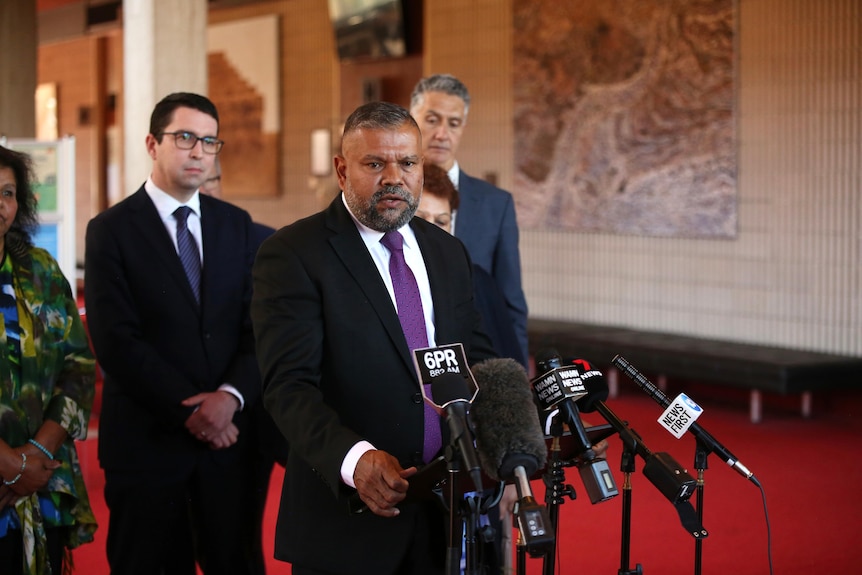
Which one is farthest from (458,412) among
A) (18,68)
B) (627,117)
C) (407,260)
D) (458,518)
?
(18,68)

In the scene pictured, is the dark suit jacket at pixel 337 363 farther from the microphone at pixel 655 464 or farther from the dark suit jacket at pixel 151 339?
the dark suit jacket at pixel 151 339

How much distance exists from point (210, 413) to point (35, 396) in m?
0.51

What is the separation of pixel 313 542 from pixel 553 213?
7.39 meters

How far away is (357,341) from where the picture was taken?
2.50 meters

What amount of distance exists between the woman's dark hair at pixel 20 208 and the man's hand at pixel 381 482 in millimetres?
1432

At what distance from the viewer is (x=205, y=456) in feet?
11.6

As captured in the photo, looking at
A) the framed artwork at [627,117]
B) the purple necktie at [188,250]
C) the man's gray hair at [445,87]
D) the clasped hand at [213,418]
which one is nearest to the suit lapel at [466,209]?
the man's gray hair at [445,87]

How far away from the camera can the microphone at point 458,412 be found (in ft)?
6.19

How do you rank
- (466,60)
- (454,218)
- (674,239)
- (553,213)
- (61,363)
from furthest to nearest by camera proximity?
1. (466,60)
2. (553,213)
3. (674,239)
4. (454,218)
5. (61,363)

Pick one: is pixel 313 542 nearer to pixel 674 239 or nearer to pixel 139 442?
pixel 139 442

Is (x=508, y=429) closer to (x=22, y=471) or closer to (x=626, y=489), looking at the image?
(x=626, y=489)

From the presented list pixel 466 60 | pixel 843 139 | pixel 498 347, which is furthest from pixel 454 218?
pixel 466 60

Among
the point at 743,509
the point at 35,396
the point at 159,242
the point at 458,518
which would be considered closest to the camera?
the point at 458,518

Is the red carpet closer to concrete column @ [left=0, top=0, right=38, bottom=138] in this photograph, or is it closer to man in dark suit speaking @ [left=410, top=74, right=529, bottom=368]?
man in dark suit speaking @ [left=410, top=74, right=529, bottom=368]
